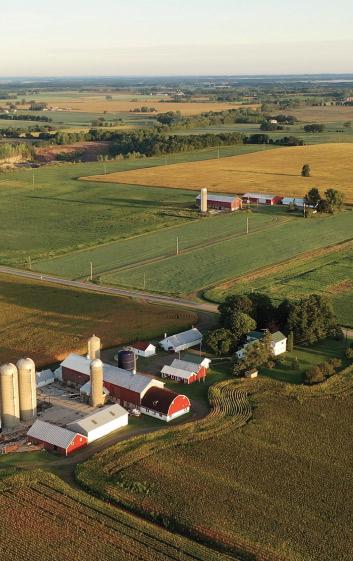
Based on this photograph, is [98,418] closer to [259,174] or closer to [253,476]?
[253,476]

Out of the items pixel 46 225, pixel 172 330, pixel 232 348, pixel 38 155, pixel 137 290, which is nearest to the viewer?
pixel 232 348

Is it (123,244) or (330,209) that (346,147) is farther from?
(123,244)

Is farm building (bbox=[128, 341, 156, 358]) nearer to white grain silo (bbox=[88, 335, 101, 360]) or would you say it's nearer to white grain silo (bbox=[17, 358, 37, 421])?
white grain silo (bbox=[88, 335, 101, 360])

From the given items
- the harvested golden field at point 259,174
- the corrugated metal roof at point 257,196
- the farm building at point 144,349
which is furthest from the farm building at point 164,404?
the harvested golden field at point 259,174

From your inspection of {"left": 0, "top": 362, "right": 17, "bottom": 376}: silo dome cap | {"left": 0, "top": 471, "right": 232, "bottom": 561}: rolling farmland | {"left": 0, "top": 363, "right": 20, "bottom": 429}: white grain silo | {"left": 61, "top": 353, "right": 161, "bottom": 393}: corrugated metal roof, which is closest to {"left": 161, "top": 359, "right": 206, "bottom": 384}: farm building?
{"left": 61, "top": 353, "right": 161, "bottom": 393}: corrugated metal roof

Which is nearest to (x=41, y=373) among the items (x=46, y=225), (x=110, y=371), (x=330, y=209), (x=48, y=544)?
(x=110, y=371)

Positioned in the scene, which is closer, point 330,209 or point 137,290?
point 137,290
